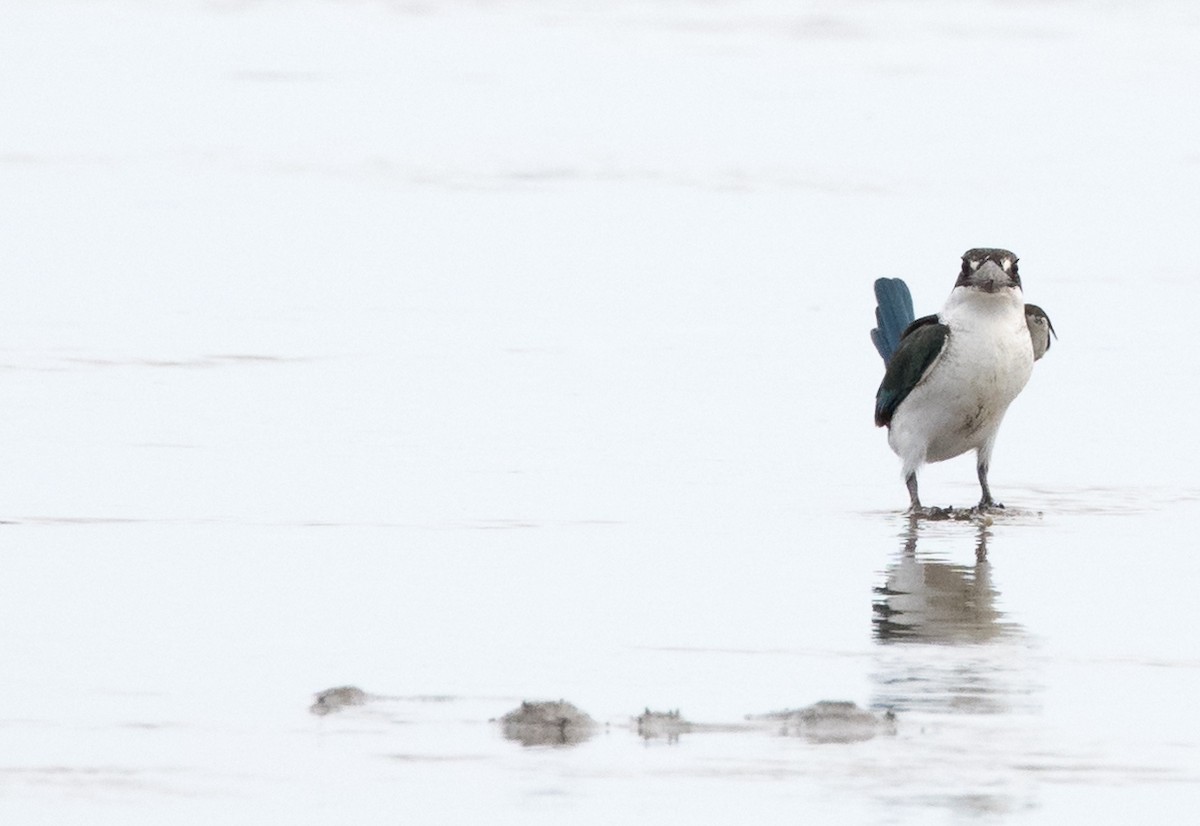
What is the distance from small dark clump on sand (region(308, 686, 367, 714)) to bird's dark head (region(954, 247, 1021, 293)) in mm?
3646

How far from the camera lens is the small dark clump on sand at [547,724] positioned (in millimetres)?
6328

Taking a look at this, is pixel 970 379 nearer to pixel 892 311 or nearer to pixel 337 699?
pixel 892 311

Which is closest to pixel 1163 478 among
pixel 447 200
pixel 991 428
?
pixel 991 428

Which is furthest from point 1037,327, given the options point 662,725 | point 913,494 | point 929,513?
point 662,725

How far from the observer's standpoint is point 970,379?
9.77 metres

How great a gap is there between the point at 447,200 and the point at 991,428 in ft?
22.8

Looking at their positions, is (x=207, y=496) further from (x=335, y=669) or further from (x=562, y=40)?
(x=562, y=40)

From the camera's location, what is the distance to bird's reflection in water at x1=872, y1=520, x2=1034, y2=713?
6.80 meters

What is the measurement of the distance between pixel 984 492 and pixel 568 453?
1.43m

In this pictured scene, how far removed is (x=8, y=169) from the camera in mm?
17188

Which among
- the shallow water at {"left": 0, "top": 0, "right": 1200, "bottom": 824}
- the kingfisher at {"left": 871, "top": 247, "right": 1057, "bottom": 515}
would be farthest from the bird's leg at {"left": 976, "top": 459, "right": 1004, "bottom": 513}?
the shallow water at {"left": 0, "top": 0, "right": 1200, "bottom": 824}

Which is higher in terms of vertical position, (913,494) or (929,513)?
(913,494)

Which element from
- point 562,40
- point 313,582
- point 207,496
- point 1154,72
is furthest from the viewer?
point 562,40

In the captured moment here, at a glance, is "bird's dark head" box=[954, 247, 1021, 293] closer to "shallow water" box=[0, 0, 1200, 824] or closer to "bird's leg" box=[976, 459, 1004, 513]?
"bird's leg" box=[976, 459, 1004, 513]
